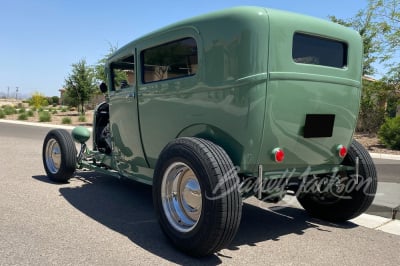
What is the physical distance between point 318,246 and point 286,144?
1.06 meters

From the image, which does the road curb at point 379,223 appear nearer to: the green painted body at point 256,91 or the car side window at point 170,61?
the green painted body at point 256,91

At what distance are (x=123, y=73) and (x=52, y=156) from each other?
6.59 feet

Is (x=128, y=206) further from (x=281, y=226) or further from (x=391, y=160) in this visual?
(x=391, y=160)

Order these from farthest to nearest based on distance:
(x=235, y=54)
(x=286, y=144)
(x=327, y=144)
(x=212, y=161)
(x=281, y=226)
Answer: (x=281, y=226), (x=327, y=144), (x=286, y=144), (x=235, y=54), (x=212, y=161)

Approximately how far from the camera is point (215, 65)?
3.43m

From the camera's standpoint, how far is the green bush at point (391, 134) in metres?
12.0

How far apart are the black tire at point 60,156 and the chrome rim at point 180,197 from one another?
111 inches

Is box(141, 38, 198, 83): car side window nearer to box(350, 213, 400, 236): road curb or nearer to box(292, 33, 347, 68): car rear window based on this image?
box(292, 33, 347, 68): car rear window

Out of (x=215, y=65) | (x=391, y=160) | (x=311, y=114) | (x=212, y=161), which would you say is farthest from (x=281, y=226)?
(x=391, y=160)

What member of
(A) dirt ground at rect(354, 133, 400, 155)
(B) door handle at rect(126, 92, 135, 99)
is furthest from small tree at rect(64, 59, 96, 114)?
(B) door handle at rect(126, 92, 135, 99)

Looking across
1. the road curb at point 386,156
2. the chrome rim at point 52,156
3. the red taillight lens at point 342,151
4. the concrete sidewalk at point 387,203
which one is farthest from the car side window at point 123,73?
the road curb at point 386,156

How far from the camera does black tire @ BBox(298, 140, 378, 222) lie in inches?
162

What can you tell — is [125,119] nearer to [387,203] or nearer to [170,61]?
[170,61]

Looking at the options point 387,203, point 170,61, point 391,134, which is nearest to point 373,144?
point 391,134
